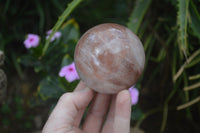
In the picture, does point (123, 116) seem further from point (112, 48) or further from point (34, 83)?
point (34, 83)

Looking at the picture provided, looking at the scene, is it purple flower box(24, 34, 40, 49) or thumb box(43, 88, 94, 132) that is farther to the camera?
purple flower box(24, 34, 40, 49)

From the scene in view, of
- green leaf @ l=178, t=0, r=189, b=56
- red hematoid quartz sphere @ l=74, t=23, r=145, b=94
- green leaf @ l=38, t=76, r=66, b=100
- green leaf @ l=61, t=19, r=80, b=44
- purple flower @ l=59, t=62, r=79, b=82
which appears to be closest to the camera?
red hematoid quartz sphere @ l=74, t=23, r=145, b=94

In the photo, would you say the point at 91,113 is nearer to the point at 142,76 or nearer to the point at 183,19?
the point at 142,76

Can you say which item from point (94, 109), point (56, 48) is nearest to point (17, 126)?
point (56, 48)

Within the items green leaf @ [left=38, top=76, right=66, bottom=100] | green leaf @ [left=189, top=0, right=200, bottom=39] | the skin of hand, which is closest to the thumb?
Answer: the skin of hand

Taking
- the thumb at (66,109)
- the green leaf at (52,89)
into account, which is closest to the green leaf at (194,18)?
the thumb at (66,109)

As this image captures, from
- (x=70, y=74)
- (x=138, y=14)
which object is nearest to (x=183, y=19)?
(x=138, y=14)

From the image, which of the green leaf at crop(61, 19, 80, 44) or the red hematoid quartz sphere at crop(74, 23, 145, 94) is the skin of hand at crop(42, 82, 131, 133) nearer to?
the red hematoid quartz sphere at crop(74, 23, 145, 94)

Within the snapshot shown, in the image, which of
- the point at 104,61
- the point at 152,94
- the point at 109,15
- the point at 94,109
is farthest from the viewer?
the point at 109,15
